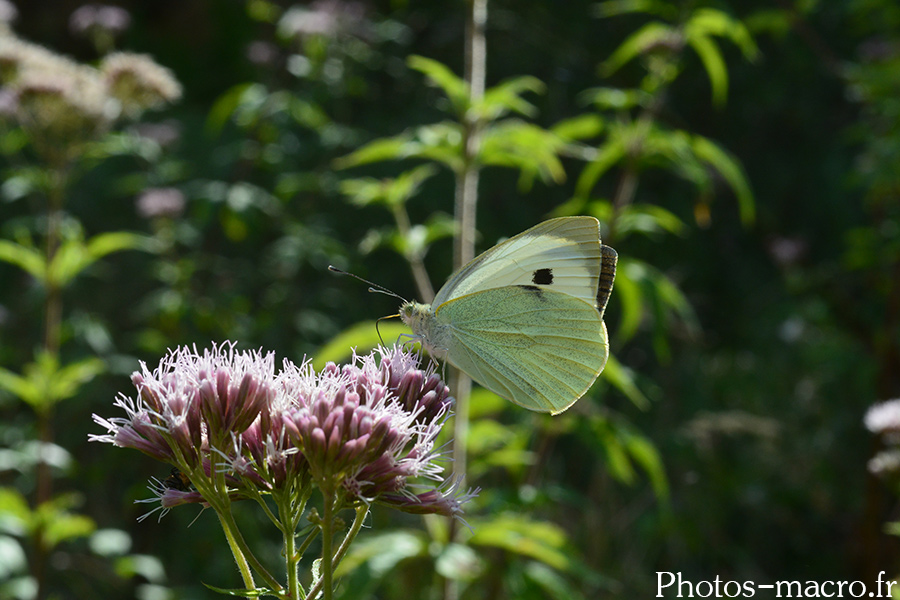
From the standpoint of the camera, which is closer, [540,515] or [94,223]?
[540,515]

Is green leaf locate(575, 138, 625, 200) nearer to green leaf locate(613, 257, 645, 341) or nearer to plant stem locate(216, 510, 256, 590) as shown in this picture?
green leaf locate(613, 257, 645, 341)

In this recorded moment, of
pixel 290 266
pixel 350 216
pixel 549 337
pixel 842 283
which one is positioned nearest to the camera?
pixel 549 337

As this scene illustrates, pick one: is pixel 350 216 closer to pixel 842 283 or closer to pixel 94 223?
pixel 94 223

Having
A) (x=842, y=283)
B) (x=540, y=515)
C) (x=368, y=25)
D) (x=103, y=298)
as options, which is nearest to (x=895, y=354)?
(x=842, y=283)

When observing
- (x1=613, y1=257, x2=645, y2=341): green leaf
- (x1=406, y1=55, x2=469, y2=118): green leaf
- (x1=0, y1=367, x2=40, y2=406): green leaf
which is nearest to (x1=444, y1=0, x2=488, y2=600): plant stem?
(x1=406, y1=55, x2=469, y2=118): green leaf

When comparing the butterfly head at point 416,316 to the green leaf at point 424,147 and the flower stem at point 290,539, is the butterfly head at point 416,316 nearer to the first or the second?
the green leaf at point 424,147

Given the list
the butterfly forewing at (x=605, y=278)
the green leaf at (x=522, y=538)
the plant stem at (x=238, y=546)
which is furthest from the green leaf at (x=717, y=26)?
the plant stem at (x=238, y=546)
